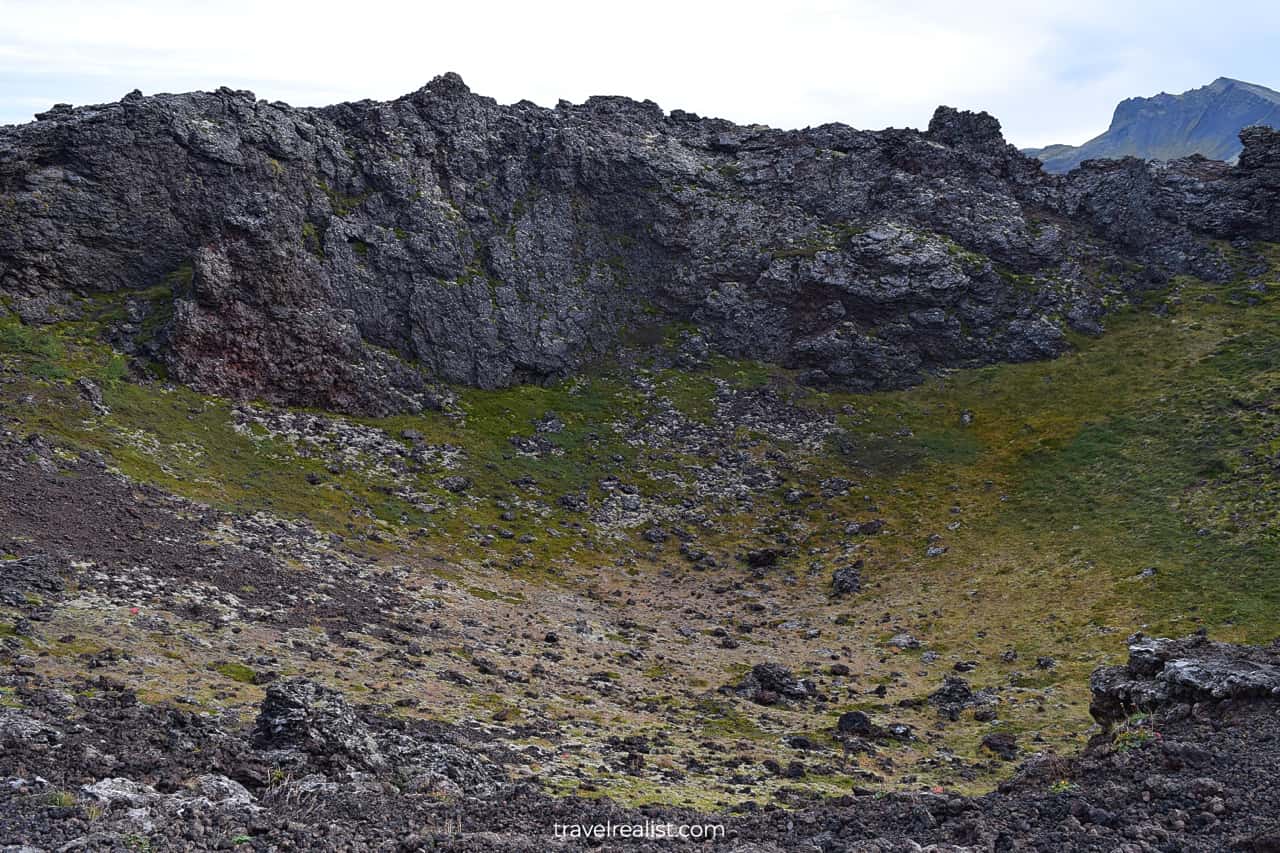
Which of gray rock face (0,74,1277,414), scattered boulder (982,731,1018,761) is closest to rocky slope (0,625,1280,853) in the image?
scattered boulder (982,731,1018,761)

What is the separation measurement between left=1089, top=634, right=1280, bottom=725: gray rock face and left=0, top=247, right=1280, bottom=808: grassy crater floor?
6698mm

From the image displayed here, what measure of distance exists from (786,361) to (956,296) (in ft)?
85.0

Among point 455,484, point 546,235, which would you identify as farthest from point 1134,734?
point 546,235

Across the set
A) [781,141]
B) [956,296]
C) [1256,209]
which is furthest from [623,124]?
[1256,209]

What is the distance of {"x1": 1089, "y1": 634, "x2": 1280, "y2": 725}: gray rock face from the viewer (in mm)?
24766

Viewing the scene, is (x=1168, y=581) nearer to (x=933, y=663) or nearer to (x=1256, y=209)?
(x=933, y=663)

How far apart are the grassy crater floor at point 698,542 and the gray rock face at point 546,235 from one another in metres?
5.83

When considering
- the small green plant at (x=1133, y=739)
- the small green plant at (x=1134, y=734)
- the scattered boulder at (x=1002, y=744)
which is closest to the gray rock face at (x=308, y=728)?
the small green plant at (x=1133, y=739)

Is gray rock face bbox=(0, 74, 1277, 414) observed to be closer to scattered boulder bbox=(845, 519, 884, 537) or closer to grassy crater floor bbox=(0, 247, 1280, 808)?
grassy crater floor bbox=(0, 247, 1280, 808)

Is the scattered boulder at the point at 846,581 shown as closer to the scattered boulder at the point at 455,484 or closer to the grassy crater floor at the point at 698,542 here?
the grassy crater floor at the point at 698,542

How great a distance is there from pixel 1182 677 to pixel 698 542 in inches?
1972

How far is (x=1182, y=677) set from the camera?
26328 millimetres

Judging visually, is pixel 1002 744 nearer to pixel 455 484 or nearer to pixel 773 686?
pixel 773 686

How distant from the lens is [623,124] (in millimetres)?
122875
